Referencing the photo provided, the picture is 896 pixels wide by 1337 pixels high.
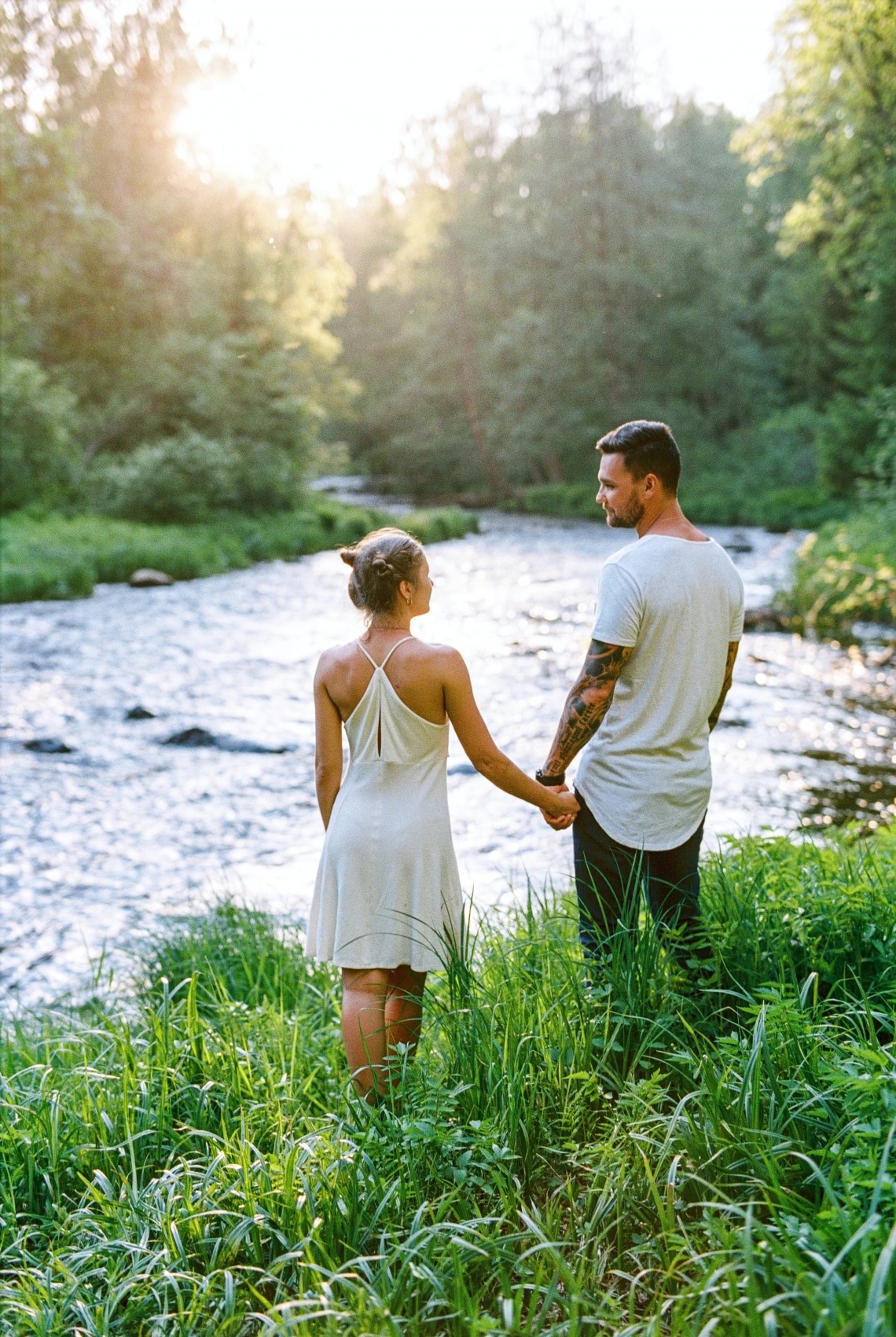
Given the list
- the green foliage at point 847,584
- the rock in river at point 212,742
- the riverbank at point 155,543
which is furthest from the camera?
the riverbank at point 155,543

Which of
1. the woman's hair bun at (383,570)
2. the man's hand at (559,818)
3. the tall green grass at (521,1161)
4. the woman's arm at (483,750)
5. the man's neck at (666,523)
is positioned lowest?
the tall green grass at (521,1161)

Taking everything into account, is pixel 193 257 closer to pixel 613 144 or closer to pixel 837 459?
pixel 613 144

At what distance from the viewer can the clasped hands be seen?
3.45m

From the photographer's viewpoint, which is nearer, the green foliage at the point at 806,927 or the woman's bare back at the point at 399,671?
the woman's bare back at the point at 399,671

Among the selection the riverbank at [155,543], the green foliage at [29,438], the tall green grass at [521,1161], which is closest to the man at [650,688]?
the tall green grass at [521,1161]

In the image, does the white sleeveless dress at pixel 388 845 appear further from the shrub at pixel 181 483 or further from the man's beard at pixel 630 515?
the shrub at pixel 181 483

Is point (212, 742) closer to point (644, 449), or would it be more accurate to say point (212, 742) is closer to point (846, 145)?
point (644, 449)

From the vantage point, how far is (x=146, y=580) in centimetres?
1909

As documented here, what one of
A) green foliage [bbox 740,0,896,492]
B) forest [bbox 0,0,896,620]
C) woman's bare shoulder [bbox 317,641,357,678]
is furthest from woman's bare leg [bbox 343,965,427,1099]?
green foliage [bbox 740,0,896,492]

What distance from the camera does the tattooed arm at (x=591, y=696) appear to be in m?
3.23

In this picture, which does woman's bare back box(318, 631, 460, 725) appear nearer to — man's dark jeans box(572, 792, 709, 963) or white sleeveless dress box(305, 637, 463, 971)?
white sleeveless dress box(305, 637, 463, 971)

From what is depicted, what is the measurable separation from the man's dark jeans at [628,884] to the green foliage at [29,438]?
73.5 ft

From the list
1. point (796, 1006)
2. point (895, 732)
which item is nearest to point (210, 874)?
point (796, 1006)

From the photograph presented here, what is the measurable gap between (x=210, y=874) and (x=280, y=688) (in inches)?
211
